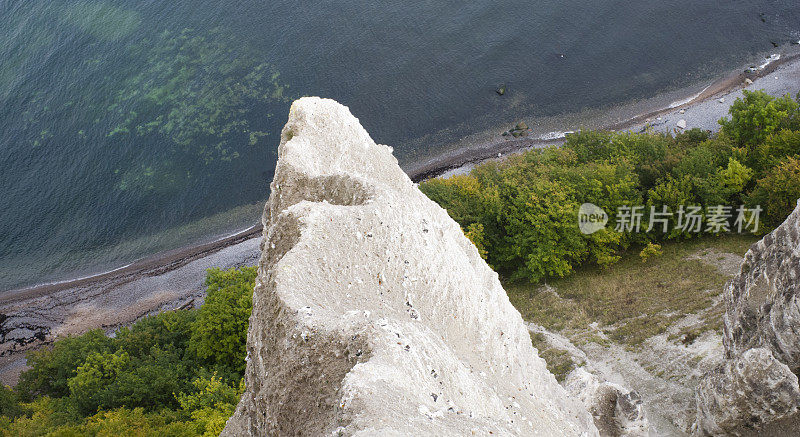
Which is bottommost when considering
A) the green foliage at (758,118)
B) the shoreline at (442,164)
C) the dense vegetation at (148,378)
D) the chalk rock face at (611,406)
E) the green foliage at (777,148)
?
the chalk rock face at (611,406)

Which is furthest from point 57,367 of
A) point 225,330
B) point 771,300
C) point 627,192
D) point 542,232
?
point 627,192

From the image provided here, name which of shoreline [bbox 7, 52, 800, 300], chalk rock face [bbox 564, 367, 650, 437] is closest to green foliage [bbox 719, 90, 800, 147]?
shoreline [bbox 7, 52, 800, 300]

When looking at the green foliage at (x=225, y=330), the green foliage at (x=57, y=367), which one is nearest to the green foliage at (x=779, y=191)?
the green foliage at (x=225, y=330)

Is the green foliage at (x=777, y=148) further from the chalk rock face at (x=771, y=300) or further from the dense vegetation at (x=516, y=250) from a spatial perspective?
the chalk rock face at (x=771, y=300)

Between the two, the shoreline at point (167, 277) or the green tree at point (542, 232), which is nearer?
the green tree at point (542, 232)

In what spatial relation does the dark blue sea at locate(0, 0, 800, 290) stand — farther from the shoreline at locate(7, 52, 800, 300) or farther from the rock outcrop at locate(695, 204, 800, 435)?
the rock outcrop at locate(695, 204, 800, 435)

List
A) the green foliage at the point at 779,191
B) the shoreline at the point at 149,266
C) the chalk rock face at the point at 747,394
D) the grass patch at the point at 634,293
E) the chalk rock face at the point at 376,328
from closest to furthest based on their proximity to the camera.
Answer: the chalk rock face at the point at 376,328 → the chalk rock face at the point at 747,394 → the grass patch at the point at 634,293 → the green foliage at the point at 779,191 → the shoreline at the point at 149,266
